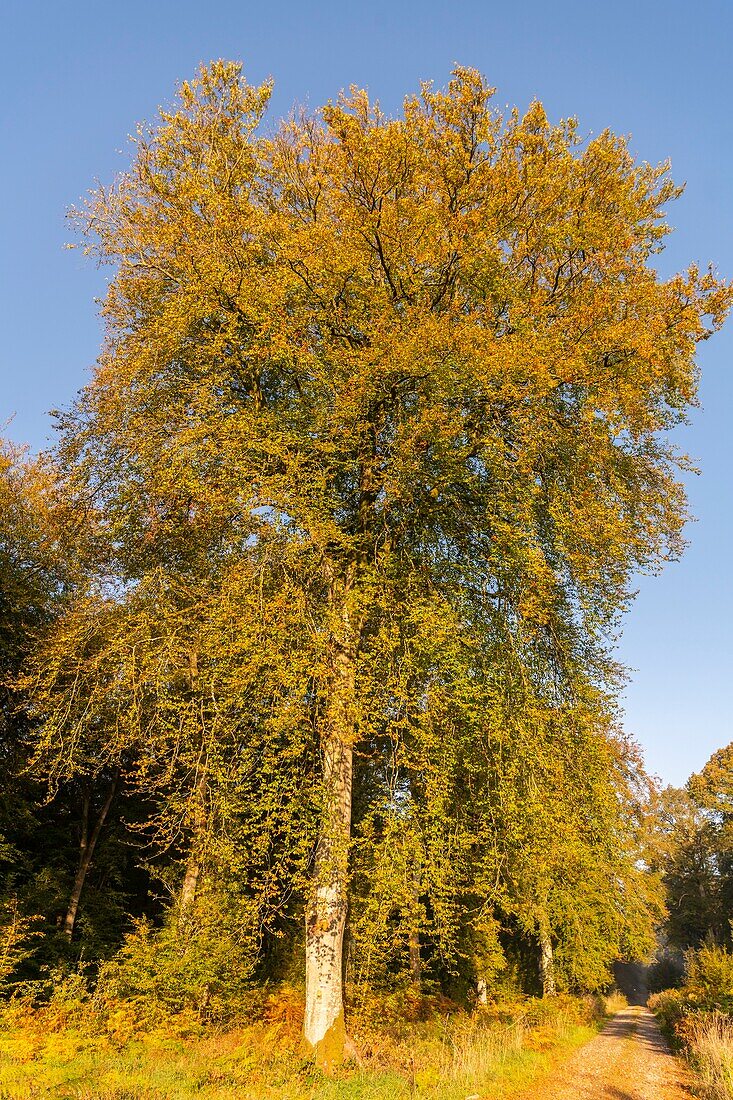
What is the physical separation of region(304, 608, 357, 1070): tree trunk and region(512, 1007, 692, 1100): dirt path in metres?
3.43

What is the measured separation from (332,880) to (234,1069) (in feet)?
8.95

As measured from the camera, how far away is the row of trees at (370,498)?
984 centimetres

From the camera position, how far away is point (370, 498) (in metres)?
13.2

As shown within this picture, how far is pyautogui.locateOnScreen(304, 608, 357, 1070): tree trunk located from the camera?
9086 mm

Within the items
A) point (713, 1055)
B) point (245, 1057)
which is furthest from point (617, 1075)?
point (245, 1057)

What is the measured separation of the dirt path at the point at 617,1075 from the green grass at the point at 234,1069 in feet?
2.04

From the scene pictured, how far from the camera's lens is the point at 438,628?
390 inches

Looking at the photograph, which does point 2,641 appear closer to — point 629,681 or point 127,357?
point 127,357

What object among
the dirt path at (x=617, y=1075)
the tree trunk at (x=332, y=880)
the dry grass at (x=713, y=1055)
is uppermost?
the tree trunk at (x=332, y=880)

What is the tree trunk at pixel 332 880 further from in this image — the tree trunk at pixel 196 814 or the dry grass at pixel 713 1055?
the dry grass at pixel 713 1055

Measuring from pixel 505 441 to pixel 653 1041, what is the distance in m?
21.6

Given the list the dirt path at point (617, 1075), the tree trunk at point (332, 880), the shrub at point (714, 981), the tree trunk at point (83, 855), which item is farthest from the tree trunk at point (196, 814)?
the shrub at point (714, 981)

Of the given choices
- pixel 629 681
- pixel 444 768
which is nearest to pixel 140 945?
pixel 444 768

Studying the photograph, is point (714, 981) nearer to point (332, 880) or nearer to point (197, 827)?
point (332, 880)
